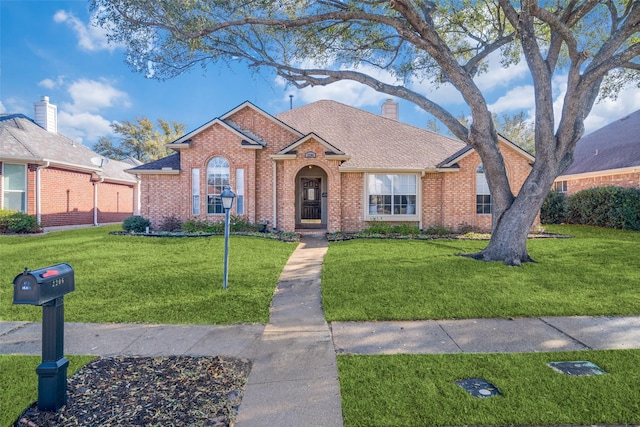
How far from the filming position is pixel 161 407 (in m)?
2.85

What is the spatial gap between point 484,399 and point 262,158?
526 inches

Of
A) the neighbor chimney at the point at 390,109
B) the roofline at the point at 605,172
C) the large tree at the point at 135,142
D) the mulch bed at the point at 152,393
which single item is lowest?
the mulch bed at the point at 152,393

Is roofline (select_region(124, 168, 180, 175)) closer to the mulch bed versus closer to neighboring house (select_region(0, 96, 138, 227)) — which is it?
neighboring house (select_region(0, 96, 138, 227))

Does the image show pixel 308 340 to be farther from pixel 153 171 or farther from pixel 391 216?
pixel 153 171

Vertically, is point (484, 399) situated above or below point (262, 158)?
below

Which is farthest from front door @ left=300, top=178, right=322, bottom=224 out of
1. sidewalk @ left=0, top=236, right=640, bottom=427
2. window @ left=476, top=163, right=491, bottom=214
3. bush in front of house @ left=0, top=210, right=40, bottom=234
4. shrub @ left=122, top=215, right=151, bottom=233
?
sidewalk @ left=0, top=236, right=640, bottom=427

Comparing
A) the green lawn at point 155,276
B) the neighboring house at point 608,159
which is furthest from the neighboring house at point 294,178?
the neighboring house at point 608,159

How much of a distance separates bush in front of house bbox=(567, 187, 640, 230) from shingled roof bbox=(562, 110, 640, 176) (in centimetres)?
202

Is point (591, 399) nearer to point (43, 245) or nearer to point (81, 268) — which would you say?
point (81, 268)

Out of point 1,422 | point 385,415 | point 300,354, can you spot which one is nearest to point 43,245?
point 1,422

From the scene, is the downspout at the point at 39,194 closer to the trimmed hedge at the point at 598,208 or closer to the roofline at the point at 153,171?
the roofline at the point at 153,171

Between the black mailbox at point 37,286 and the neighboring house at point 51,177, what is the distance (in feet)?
54.4

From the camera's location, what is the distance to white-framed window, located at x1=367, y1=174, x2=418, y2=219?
49.3ft

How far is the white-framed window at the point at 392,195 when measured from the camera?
49.3 feet
